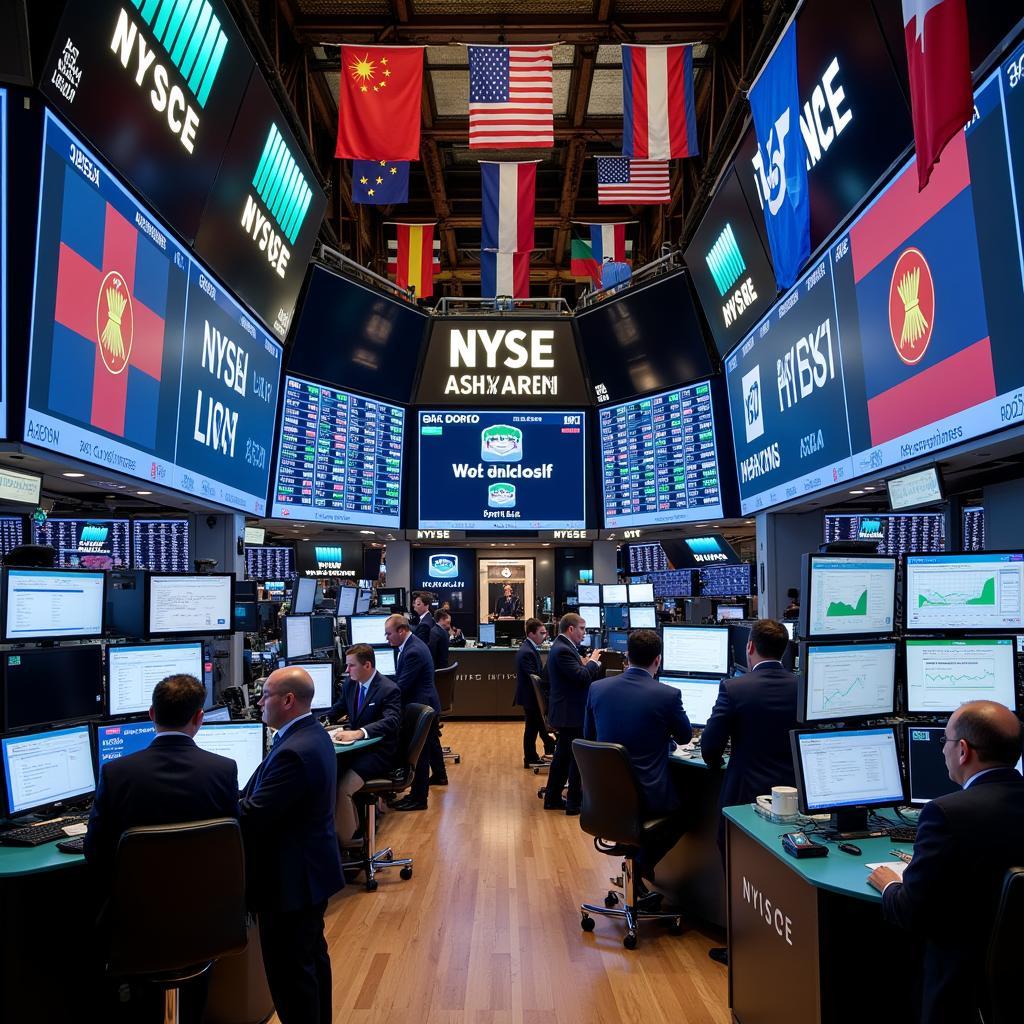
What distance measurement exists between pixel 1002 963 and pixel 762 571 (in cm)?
619

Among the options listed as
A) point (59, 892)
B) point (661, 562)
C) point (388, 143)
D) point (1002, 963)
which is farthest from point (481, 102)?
point (1002, 963)

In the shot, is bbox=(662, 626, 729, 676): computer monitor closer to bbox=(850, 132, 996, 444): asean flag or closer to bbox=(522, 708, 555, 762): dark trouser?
bbox=(850, 132, 996, 444): asean flag

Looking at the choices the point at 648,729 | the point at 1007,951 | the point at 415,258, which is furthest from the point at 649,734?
the point at 415,258

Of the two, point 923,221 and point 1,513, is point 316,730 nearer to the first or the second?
point 1,513

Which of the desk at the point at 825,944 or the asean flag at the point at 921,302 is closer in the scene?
the desk at the point at 825,944

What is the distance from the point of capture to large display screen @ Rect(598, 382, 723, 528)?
909 cm

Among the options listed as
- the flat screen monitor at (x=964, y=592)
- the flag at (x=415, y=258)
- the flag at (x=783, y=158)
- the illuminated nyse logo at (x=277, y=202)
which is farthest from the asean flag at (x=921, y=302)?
Answer: the flag at (x=415, y=258)

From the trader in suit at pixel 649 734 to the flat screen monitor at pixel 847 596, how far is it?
1283 mm

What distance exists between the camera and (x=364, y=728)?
496 cm

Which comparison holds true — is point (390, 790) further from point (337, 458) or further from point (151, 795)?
point (337, 458)

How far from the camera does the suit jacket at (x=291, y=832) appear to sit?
2656 mm

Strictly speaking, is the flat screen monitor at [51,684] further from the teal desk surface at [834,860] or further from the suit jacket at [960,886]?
the suit jacket at [960,886]

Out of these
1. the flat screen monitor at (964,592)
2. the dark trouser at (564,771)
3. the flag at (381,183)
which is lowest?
the dark trouser at (564,771)

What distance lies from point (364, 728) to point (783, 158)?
4915 millimetres
